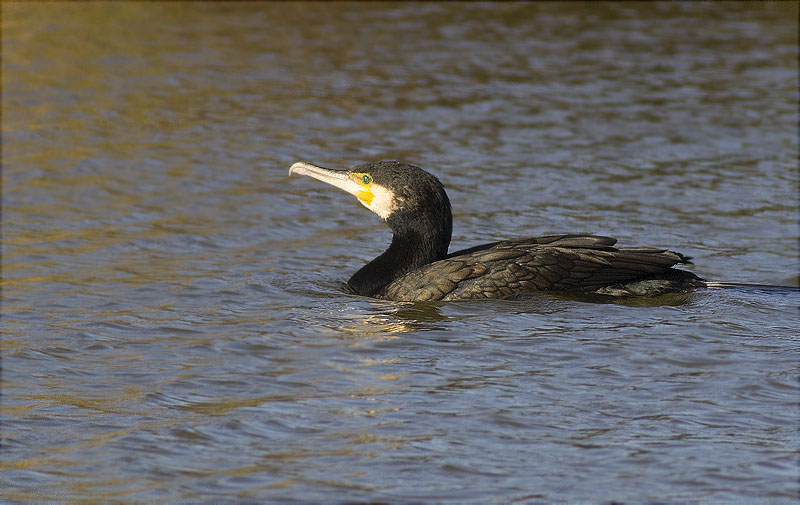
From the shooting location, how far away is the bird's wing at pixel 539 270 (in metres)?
8.47

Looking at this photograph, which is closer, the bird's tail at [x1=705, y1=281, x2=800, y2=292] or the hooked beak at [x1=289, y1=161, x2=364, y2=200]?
the bird's tail at [x1=705, y1=281, x2=800, y2=292]

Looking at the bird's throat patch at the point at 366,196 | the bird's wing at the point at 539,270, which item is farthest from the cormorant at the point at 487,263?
the bird's throat patch at the point at 366,196

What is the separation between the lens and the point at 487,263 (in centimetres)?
852

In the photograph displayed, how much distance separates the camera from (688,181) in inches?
507

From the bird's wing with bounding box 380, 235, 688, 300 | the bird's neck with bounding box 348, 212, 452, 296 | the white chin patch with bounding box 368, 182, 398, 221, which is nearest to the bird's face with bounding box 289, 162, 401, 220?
the white chin patch with bounding box 368, 182, 398, 221

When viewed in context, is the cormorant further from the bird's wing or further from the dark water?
the dark water

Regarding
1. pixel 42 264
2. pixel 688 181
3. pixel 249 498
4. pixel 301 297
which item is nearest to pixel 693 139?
pixel 688 181

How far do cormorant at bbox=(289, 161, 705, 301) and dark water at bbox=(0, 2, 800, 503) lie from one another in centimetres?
17

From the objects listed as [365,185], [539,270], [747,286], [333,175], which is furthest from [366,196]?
[747,286]

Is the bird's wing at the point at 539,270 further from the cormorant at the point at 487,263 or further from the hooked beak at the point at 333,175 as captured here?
the hooked beak at the point at 333,175

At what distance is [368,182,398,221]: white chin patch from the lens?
8.98 metres

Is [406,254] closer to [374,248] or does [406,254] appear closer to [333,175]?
[333,175]

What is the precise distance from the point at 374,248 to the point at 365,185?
183 cm

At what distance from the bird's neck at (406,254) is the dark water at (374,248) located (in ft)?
0.97
